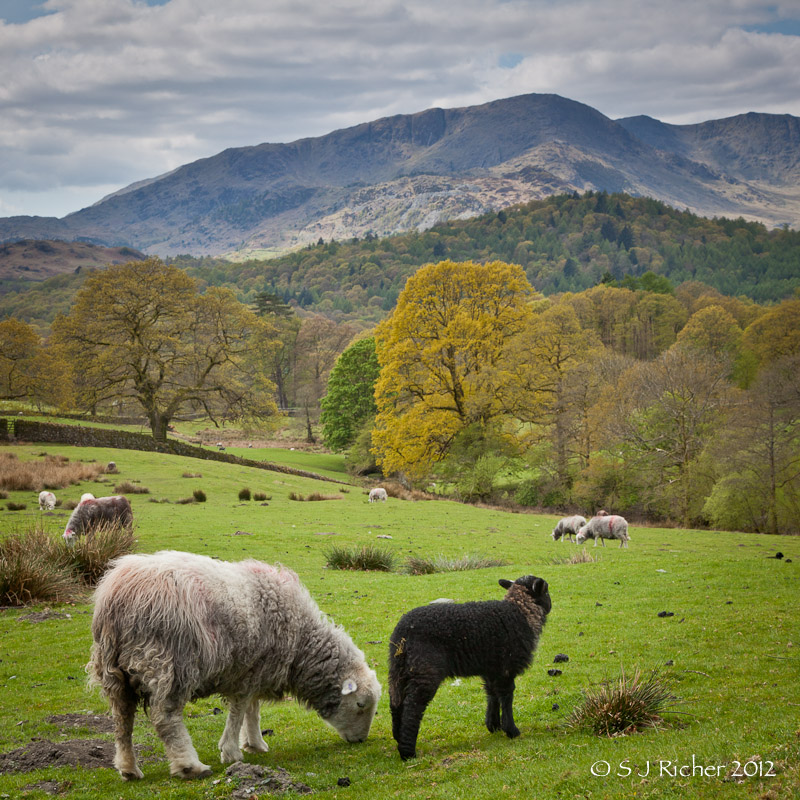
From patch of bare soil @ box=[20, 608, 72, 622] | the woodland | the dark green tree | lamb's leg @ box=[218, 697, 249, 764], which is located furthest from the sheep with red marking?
the dark green tree

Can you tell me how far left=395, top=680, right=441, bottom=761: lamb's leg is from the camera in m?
6.67

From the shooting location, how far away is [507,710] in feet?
23.4

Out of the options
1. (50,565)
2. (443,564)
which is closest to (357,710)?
(50,565)

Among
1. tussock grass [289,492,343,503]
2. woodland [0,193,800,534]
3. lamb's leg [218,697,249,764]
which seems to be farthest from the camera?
woodland [0,193,800,534]

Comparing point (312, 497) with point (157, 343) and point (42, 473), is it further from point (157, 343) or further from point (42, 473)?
point (157, 343)

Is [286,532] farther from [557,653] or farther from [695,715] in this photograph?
[695,715]

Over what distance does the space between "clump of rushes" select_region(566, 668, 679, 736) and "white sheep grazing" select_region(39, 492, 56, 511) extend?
2295 centimetres

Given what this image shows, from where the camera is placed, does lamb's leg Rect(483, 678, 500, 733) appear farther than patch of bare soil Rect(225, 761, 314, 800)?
Yes

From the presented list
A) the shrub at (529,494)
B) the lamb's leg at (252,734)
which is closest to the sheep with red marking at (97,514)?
the lamb's leg at (252,734)

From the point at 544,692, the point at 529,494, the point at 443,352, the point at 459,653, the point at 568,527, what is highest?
the point at 443,352

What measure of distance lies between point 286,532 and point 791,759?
19.6 m

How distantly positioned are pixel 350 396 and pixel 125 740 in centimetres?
5882

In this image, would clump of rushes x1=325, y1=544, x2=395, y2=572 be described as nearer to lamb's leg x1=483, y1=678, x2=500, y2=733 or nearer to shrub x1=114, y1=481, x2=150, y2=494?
lamb's leg x1=483, y1=678, x2=500, y2=733

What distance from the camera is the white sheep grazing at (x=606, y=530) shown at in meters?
25.1
